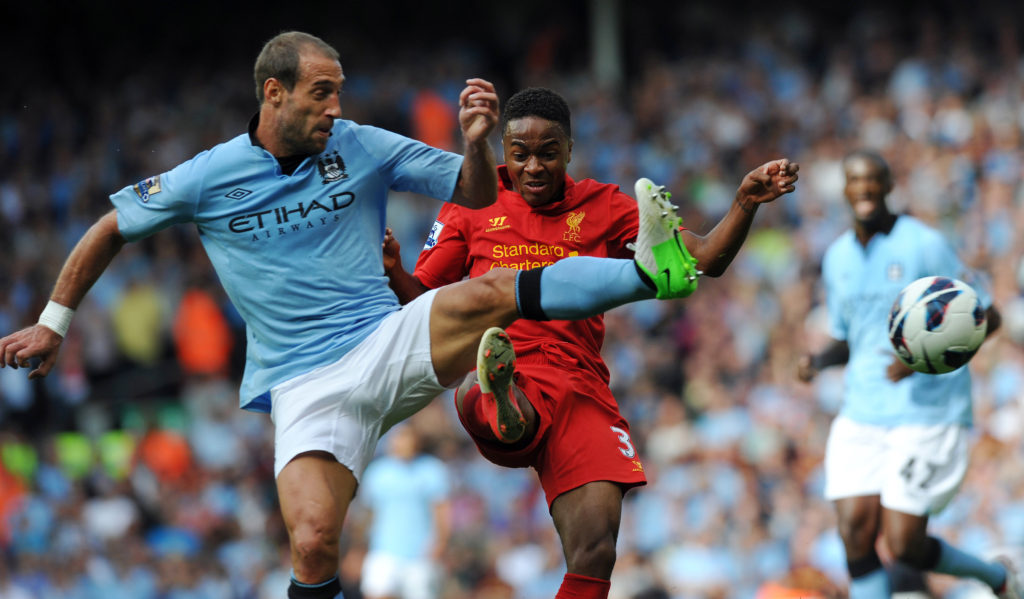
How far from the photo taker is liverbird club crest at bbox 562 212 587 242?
574cm

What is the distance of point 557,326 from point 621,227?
1.80 ft

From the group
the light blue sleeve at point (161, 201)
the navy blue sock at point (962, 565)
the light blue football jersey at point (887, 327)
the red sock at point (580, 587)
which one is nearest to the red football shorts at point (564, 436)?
the red sock at point (580, 587)

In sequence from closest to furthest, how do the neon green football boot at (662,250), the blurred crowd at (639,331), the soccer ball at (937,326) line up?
the neon green football boot at (662,250) < the soccer ball at (937,326) < the blurred crowd at (639,331)

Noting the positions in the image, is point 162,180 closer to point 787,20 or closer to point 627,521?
point 627,521

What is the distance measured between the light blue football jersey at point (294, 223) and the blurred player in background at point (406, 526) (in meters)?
6.26

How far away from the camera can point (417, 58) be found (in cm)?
1914

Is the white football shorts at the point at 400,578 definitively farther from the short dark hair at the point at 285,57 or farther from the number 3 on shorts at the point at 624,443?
the short dark hair at the point at 285,57

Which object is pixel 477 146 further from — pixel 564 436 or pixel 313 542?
pixel 313 542

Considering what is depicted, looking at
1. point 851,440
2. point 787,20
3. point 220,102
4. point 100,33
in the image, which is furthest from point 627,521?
point 100,33

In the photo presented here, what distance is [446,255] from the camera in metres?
5.99

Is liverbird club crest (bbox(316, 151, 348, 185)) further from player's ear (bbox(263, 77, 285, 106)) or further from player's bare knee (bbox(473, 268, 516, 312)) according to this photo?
player's bare knee (bbox(473, 268, 516, 312))

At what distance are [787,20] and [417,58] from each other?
18.8 ft

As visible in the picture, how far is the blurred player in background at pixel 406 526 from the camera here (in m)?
11.3

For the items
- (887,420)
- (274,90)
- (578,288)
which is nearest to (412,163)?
(274,90)
